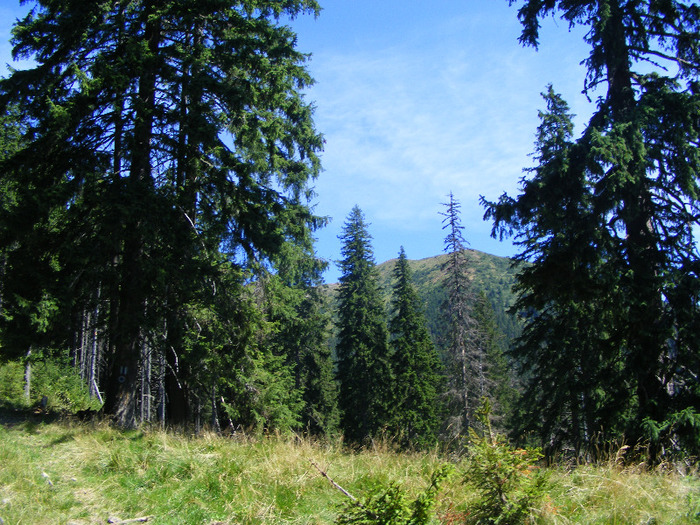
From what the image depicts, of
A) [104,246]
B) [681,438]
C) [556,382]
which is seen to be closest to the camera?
[681,438]

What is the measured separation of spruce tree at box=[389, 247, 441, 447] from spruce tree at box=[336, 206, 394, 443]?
0.71 metres

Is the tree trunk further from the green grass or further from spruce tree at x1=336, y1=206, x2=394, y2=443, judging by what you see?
spruce tree at x1=336, y1=206, x2=394, y2=443

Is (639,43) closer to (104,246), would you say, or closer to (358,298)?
(104,246)

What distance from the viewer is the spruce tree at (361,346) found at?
29.8 m

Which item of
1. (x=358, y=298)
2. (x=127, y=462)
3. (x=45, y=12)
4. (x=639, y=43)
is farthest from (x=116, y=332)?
(x=358, y=298)

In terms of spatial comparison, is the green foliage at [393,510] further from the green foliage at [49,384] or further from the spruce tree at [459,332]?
the spruce tree at [459,332]

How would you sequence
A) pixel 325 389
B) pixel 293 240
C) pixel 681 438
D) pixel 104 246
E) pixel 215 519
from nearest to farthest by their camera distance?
1. pixel 215 519
2. pixel 681 438
3. pixel 104 246
4. pixel 293 240
5. pixel 325 389

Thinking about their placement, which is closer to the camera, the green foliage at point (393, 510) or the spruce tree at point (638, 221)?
the green foliage at point (393, 510)

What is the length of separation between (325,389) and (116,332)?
23721mm

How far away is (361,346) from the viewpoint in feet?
99.6

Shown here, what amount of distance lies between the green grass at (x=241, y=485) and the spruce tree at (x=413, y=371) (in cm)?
2352

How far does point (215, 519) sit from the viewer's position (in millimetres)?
4617

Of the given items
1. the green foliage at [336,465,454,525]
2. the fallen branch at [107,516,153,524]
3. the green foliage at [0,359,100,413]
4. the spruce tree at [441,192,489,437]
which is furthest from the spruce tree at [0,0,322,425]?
the spruce tree at [441,192,489,437]

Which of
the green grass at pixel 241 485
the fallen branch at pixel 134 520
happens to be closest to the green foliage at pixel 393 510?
the green grass at pixel 241 485
